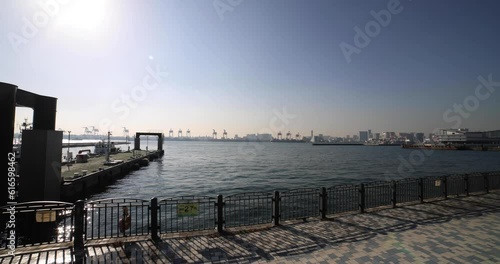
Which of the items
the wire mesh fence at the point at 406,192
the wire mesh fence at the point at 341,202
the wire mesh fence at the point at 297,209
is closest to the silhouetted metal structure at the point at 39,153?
the wire mesh fence at the point at 297,209

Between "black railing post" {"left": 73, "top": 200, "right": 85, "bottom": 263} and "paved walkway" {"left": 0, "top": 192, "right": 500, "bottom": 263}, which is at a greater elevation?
"black railing post" {"left": 73, "top": 200, "right": 85, "bottom": 263}

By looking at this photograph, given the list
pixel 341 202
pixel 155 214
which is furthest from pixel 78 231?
pixel 341 202

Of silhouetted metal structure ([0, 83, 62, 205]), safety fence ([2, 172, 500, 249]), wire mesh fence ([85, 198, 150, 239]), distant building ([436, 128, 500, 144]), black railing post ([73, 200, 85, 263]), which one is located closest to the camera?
black railing post ([73, 200, 85, 263])

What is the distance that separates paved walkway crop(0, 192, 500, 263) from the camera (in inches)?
282

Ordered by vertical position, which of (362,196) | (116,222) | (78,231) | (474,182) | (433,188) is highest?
(362,196)

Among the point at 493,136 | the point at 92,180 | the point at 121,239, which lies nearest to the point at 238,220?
the point at 121,239

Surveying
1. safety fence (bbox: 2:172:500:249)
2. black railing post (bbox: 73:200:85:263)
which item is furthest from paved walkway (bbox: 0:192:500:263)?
safety fence (bbox: 2:172:500:249)

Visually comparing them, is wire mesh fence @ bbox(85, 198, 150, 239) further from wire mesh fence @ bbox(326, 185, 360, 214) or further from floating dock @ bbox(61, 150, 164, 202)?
wire mesh fence @ bbox(326, 185, 360, 214)

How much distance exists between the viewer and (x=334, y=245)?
8148 millimetres

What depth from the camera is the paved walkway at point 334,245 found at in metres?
7.17

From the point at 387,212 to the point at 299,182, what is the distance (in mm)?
25531

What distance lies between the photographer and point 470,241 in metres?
8.52

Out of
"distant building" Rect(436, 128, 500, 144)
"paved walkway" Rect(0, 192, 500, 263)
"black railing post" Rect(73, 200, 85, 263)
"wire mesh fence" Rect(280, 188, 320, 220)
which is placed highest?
"distant building" Rect(436, 128, 500, 144)

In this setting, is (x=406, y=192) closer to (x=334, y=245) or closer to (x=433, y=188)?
(x=433, y=188)
